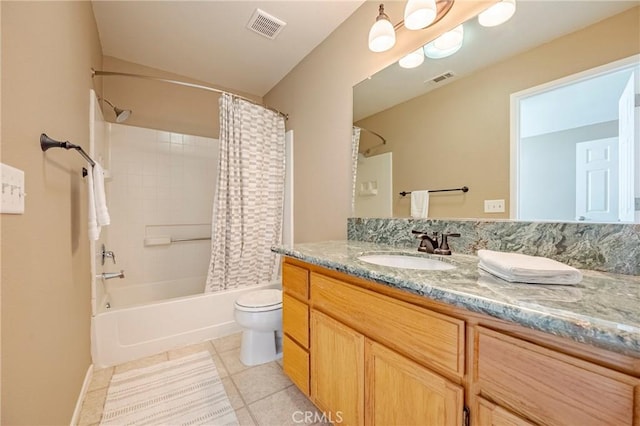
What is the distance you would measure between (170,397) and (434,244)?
5.39ft

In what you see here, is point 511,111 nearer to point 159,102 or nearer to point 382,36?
point 382,36

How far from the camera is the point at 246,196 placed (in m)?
2.30

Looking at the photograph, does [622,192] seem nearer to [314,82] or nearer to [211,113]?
[314,82]

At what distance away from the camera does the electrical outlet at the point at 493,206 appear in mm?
1110

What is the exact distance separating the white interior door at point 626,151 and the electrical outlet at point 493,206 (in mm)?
335

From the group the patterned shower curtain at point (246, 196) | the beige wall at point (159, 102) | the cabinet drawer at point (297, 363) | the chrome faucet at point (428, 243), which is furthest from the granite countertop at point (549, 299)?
the beige wall at point (159, 102)

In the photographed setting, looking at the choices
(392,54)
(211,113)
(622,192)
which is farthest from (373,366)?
(211,113)

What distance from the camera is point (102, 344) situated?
1.66 meters

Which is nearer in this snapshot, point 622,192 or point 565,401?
point 565,401

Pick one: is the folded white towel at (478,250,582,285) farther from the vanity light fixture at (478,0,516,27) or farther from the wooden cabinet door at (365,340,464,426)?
the vanity light fixture at (478,0,516,27)

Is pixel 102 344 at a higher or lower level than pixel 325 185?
lower

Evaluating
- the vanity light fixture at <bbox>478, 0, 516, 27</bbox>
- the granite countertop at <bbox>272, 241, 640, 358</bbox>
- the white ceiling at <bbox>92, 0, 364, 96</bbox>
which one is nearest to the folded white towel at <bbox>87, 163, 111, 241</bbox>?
the granite countertop at <bbox>272, 241, 640, 358</bbox>

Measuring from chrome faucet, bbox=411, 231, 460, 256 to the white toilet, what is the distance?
3.35 ft

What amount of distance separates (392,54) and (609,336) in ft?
5.38
